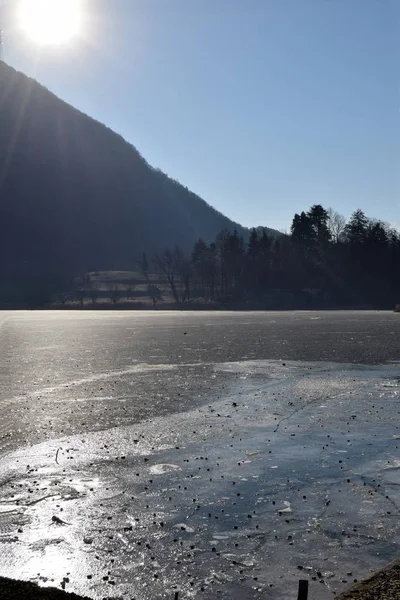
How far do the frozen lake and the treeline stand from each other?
108 metres

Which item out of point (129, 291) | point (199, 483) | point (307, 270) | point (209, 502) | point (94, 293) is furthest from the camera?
point (129, 291)

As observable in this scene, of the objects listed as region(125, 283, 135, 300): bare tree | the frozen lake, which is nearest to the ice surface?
the frozen lake

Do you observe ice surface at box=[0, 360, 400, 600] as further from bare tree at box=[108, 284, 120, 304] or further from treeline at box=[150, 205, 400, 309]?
bare tree at box=[108, 284, 120, 304]

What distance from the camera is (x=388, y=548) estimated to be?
6398 mm

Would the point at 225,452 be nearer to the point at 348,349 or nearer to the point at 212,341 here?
the point at 348,349

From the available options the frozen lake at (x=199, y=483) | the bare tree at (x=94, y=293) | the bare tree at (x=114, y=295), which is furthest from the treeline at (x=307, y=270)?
the frozen lake at (x=199, y=483)

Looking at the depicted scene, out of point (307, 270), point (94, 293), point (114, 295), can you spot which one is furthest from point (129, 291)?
point (307, 270)

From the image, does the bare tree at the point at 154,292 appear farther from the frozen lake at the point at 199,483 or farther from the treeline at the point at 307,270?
the frozen lake at the point at 199,483

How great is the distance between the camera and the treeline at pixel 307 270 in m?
132

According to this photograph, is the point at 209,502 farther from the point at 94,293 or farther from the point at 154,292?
the point at 154,292

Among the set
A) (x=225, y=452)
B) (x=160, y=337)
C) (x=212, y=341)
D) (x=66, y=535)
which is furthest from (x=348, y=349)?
(x=66, y=535)

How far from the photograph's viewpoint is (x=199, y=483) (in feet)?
28.5

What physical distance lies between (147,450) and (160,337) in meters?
25.6

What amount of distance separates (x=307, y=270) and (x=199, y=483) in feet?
432
